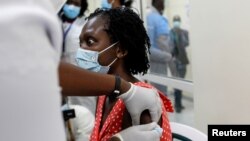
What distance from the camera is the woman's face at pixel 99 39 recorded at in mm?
1193

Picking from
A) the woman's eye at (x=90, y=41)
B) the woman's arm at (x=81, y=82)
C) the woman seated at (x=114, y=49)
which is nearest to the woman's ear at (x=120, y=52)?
the woman seated at (x=114, y=49)

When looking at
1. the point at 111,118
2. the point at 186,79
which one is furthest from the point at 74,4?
the point at 111,118

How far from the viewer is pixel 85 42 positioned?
1247 mm

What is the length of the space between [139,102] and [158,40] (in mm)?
2211

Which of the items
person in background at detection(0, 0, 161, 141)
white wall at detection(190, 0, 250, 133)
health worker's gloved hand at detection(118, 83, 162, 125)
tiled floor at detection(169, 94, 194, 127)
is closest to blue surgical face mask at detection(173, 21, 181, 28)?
tiled floor at detection(169, 94, 194, 127)

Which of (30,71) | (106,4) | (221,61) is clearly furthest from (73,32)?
(30,71)

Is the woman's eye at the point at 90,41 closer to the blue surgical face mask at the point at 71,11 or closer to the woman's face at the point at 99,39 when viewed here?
the woman's face at the point at 99,39

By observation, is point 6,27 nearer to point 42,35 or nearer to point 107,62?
point 42,35

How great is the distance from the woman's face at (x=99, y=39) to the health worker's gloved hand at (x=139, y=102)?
11.5 inches

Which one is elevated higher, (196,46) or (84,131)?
(196,46)

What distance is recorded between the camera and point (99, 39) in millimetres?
1200

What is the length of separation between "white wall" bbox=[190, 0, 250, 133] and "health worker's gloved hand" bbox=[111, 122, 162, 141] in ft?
2.71

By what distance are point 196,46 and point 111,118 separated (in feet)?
3.38

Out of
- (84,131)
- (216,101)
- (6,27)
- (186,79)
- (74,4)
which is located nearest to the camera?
(6,27)
